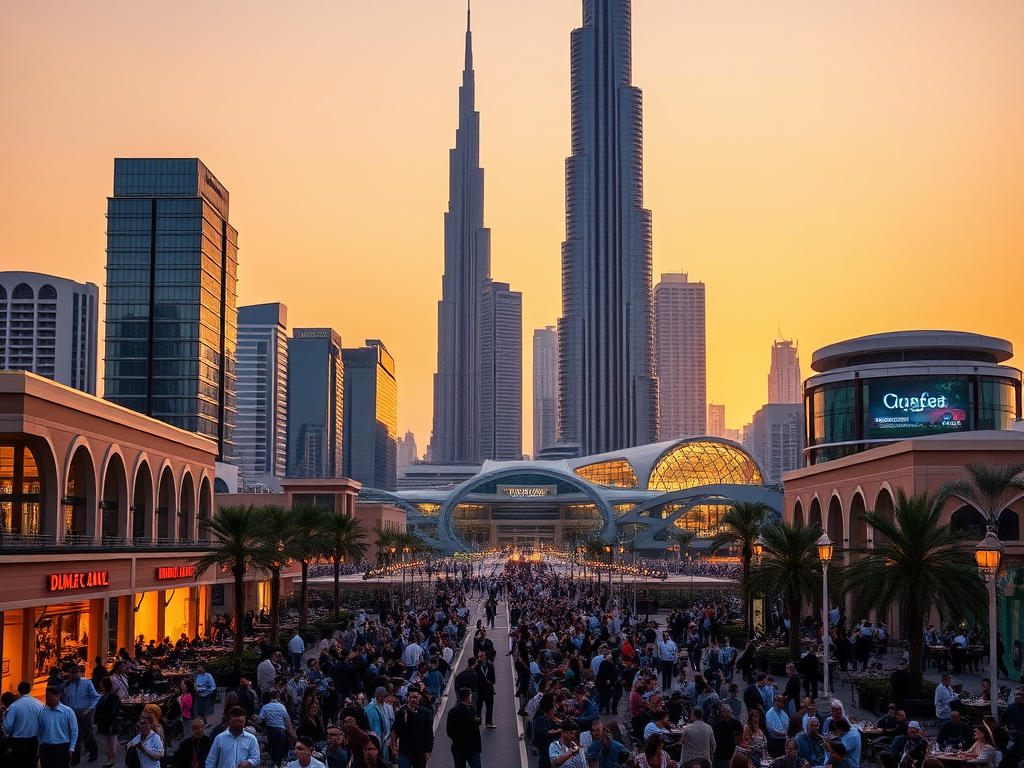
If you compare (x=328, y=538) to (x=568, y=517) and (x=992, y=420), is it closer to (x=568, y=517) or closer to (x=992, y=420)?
(x=992, y=420)

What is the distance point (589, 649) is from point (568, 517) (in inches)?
5730

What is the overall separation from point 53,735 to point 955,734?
12537mm

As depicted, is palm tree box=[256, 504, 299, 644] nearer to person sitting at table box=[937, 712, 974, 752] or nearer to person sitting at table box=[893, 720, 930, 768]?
person sitting at table box=[937, 712, 974, 752]

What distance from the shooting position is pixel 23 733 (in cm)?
1573

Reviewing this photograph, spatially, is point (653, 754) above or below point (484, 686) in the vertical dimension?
above

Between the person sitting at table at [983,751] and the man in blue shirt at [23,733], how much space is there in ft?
40.0

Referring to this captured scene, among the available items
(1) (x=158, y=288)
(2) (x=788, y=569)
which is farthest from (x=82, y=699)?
(1) (x=158, y=288)

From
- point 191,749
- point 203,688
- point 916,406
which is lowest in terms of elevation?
point 203,688

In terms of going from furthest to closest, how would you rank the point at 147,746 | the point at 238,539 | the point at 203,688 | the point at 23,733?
1. the point at 238,539
2. the point at 203,688
3. the point at 23,733
4. the point at 147,746

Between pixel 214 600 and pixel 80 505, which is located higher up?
pixel 80 505

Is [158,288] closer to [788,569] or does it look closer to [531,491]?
[531,491]

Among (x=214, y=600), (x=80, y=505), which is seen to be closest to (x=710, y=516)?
(x=214, y=600)

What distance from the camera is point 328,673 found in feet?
80.3

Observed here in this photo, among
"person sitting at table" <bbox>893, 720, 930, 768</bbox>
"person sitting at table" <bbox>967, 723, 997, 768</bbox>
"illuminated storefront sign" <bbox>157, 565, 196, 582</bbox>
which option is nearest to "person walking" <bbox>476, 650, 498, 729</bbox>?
"person sitting at table" <bbox>893, 720, 930, 768</bbox>
